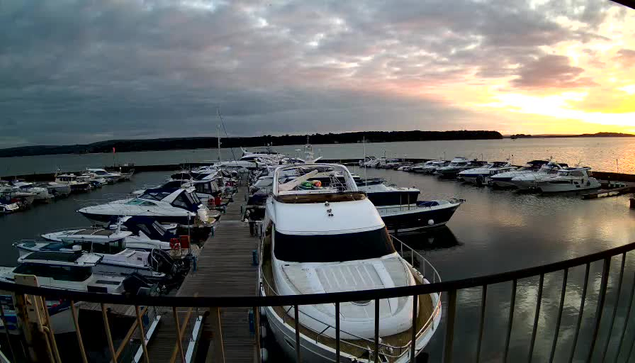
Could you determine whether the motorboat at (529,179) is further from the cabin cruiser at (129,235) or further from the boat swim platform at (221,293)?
the cabin cruiser at (129,235)

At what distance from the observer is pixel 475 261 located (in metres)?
17.7

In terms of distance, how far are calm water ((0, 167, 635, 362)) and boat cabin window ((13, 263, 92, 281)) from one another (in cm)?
901

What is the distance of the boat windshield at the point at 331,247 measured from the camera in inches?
316

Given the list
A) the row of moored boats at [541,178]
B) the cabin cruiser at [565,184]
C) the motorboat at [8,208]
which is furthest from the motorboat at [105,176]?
the cabin cruiser at [565,184]

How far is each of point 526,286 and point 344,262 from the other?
995cm

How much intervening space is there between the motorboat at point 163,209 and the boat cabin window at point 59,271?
337 inches

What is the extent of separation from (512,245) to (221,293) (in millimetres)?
16081

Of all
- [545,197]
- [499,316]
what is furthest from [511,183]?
[499,316]

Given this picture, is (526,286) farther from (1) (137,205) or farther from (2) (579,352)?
(1) (137,205)

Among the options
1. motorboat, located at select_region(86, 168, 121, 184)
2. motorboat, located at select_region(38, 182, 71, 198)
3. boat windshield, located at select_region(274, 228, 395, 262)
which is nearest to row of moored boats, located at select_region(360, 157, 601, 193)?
boat windshield, located at select_region(274, 228, 395, 262)

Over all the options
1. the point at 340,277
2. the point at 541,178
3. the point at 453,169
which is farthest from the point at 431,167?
the point at 340,277

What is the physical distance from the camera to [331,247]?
8109 mm

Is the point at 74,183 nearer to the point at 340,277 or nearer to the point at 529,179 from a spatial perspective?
the point at 340,277

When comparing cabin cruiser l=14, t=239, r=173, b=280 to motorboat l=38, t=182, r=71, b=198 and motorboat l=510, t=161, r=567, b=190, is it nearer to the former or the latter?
motorboat l=38, t=182, r=71, b=198
